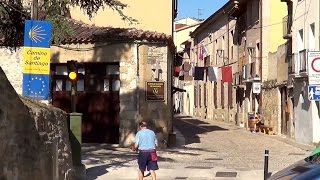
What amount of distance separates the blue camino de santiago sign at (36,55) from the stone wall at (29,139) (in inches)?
57.2

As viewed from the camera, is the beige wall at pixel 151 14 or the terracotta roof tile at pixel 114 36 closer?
the terracotta roof tile at pixel 114 36

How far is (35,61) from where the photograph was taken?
1163cm

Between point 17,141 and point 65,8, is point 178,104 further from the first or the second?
point 17,141

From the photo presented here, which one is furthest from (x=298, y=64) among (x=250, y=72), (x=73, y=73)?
(x=73, y=73)

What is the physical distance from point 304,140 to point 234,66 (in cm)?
1984

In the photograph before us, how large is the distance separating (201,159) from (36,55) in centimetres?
800

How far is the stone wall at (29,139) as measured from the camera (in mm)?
7230

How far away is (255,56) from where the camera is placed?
125 ft

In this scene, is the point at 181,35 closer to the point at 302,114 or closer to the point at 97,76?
the point at 302,114

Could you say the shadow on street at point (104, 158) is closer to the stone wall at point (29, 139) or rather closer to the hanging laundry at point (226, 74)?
the stone wall at point (29, 139)

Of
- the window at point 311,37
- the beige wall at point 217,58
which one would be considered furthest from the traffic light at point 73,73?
the beige wall at point 217,58

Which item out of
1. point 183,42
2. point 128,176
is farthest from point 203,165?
point 183,42

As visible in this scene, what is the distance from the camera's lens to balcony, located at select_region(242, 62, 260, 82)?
3738cm

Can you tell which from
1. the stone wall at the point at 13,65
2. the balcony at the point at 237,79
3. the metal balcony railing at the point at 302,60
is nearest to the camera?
the stone wall at the point at 13,65
